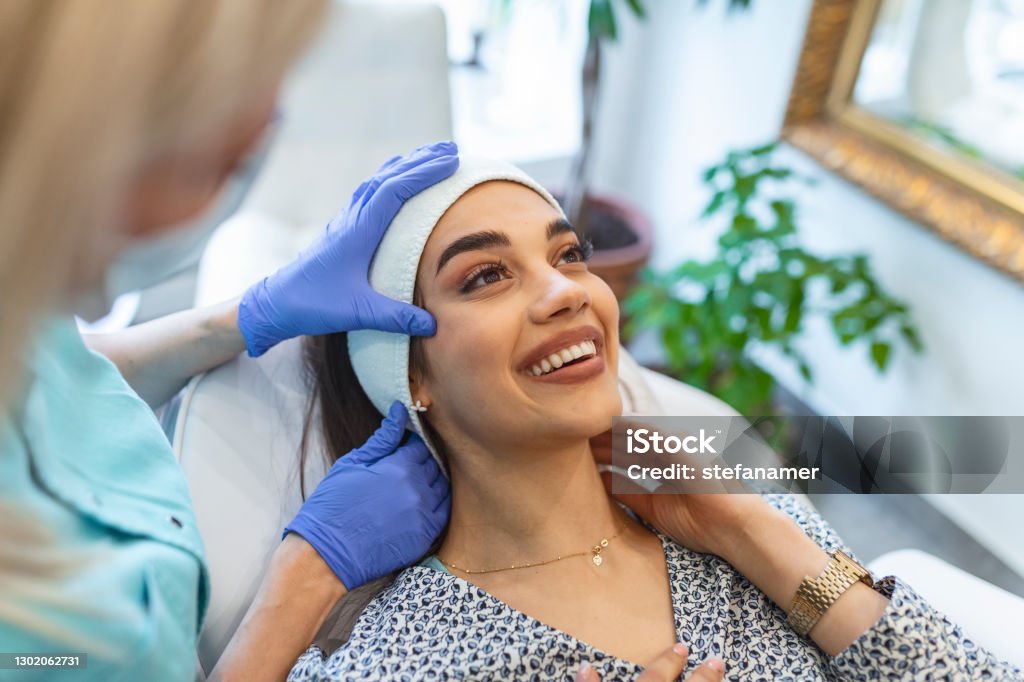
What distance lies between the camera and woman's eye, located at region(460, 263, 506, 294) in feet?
4.22

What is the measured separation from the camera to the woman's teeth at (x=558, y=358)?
126 centimetres

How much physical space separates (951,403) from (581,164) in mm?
1164

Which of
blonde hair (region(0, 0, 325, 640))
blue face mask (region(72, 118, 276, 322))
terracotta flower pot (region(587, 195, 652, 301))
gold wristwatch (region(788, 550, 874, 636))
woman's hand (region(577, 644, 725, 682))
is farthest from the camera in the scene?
terracotta flower pot (region(587, 195, 652, 301))

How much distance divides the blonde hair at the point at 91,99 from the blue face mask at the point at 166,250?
0.11 meters

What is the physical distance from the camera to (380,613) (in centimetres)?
127

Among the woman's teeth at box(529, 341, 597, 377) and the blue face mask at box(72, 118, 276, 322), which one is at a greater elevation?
the blue face mask at box(72, 118, 276, 322)

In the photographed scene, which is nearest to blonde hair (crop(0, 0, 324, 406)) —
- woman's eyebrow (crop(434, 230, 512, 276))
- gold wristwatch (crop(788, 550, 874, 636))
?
woman's eyebrow (crop(434, 230, 512, 276))

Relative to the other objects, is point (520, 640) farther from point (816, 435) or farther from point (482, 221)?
point (816, 435)

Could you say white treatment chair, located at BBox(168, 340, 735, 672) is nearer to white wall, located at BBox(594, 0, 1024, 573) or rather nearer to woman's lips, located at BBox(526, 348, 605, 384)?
woman's lips, located at BBox(526, 348, 605, 384)

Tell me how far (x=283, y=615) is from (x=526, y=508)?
1.20 feet

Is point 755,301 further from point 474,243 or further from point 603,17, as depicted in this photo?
point 474,243

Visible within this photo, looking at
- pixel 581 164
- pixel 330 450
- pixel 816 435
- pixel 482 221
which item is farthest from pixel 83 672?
pixel 816 435

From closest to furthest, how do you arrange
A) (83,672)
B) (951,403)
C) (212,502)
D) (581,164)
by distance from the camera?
1. (83,672)
2. (212,502)
3. (951,403)
4. (581,164)

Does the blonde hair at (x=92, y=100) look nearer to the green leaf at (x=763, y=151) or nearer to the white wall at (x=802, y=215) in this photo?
the green leaf at (x=763, y=151)
